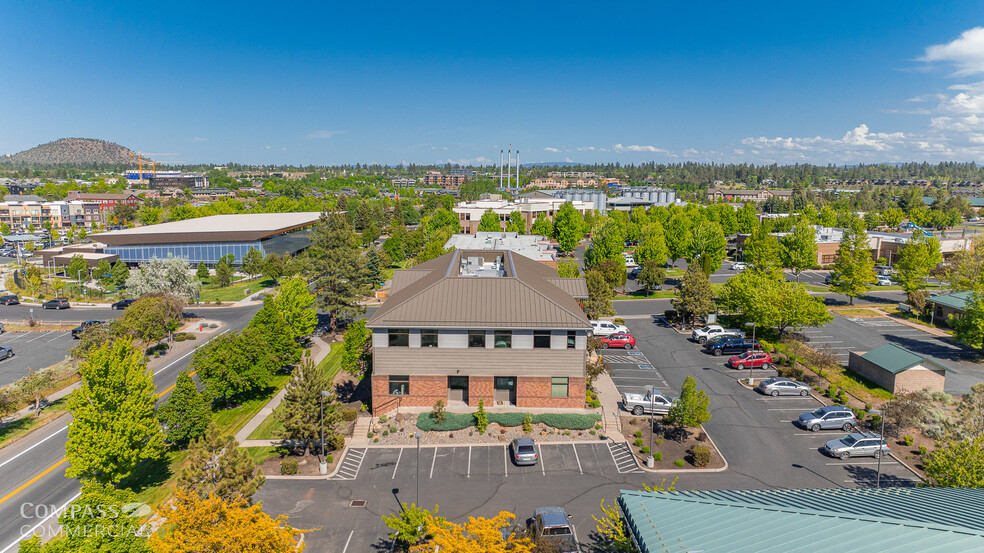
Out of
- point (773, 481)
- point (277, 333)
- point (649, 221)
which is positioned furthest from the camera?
point (649, 221)

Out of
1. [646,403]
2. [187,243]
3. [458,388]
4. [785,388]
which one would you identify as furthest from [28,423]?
[187,243]

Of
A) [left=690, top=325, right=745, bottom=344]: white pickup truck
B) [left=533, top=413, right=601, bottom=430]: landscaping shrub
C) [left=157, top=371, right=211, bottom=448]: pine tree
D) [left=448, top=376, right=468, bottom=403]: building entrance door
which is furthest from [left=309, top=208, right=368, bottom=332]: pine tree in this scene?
[left=690, top=325, right=745, bottom=344]: white pickup truck

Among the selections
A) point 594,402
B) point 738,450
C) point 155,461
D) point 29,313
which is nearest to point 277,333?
point 155,461

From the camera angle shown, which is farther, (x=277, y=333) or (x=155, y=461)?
(x=277, y=333)

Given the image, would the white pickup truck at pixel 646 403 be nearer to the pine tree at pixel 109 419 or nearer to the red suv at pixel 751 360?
the red suv at pixel 751 360

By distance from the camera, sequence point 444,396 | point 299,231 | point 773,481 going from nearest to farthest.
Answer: point 773,481
point 444,396
point 299,231

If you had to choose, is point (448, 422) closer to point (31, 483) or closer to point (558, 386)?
point (558, 386)

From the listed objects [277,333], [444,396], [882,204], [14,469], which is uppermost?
[882,204]

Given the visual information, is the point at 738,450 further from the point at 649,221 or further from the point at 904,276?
the point at 649,221
